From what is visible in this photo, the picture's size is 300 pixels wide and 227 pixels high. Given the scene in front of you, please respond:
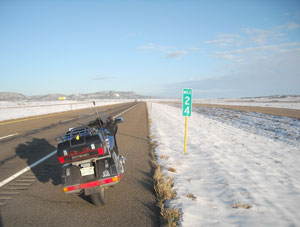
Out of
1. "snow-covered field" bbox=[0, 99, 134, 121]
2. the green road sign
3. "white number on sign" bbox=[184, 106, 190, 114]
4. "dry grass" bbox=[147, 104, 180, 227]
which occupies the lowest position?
"snow-covered field" bbox=[0, 99, 134, 121]

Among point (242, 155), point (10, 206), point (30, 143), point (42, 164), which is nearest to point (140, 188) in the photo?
point (10, 206)

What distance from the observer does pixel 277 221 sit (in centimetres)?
328

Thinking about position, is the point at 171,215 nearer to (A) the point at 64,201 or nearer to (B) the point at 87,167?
(B) the point at 87,167

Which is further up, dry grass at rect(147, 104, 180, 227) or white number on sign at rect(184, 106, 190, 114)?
white number on sign at rect(184, 106, 190, 114)

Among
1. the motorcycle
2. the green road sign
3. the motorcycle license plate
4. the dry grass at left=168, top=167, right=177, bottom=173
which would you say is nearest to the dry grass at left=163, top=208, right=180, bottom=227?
the motorcycle

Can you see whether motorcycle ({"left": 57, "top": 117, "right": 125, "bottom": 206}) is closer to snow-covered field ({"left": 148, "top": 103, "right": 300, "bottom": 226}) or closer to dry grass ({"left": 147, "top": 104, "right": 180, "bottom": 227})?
dry grass ({"left": 147, "top": 104, "right": 180, "bottom": 227})

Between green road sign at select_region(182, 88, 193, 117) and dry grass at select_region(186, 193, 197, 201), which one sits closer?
dry grass at select_region(186, 193, 197, 201)

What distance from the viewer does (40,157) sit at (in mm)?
6715

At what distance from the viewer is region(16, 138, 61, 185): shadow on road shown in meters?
5.05

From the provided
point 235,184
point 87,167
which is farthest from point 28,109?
point 235,184

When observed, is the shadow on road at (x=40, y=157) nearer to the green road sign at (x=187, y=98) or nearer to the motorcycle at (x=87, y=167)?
the motorcycle at (x=87, y=167)

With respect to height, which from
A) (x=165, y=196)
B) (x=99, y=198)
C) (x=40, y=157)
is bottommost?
(x=40, y=157)

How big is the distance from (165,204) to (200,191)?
106 centimetres

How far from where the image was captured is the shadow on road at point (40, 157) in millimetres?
5053
